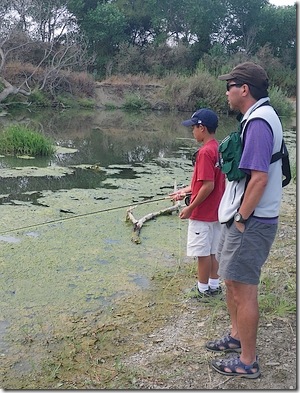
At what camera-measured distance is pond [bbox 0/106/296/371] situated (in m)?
3.35

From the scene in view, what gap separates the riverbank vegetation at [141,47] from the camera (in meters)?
24.3

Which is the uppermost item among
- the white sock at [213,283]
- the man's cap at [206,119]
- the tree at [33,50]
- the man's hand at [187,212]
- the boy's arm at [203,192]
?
the tree at [33,50]

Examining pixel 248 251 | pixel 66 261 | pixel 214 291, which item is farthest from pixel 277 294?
pixel 66 261

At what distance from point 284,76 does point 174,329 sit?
2992 centimetres

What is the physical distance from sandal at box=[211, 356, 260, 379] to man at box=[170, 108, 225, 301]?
35.7 inches

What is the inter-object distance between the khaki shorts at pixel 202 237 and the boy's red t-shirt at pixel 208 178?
0.16 feet

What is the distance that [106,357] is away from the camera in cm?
266

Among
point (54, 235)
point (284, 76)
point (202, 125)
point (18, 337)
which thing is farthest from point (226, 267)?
point (284, 76)

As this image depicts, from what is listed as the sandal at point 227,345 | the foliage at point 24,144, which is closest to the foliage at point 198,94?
the foliage at point 24,144

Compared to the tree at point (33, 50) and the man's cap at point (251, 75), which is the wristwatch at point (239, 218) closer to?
the man's cap at point (251, 75)

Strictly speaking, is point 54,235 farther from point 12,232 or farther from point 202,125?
point 202,125

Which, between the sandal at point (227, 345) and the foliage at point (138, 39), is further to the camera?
the foliage at point (138, 39)

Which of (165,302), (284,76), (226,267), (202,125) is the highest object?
(284,76)

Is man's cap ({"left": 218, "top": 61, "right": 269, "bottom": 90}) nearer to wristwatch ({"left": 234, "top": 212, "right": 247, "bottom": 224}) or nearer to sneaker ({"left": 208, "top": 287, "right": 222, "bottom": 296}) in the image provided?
wristwatch ({"left": 234, "top": 212, "right": 247, "bottom": 224})
